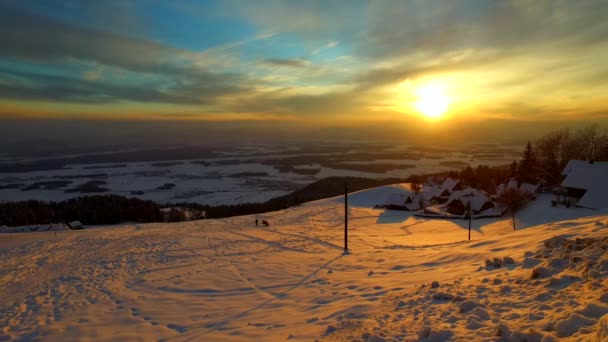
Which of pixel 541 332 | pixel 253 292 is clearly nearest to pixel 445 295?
pixel 541 332

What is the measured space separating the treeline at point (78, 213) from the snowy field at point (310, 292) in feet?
96.3

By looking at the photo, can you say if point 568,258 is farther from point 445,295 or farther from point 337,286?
point 337,286

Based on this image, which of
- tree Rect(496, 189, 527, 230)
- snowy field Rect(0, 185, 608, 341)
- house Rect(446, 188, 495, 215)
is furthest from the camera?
house Rect(446, 188, 495, 215)

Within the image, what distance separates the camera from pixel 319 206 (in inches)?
1748

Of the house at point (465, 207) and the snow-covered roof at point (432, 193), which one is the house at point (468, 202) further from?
the snow-covered roof at point (432, 193)

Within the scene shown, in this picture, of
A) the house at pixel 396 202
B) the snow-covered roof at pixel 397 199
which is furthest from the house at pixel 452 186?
the snow-covered roof at pixel 397 199

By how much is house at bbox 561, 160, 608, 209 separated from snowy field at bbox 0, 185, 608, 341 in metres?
20.4

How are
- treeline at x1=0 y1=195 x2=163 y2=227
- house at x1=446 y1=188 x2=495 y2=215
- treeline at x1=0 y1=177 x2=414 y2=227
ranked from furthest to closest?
treeline at x1=0 y1=177 x2=414 y2=227 → treeline at x1=0 y1=195 x2=163 y2=227 → house at x1=446 y1=188 x2=495 y2=215

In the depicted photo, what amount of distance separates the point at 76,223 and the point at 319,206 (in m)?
31.6

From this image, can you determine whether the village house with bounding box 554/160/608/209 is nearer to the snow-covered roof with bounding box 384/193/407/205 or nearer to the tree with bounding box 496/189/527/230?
the tree with bounding box 496/189/527/230

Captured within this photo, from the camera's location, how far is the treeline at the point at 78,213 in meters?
45.8

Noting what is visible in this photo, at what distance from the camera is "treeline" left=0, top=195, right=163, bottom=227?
1805 inches

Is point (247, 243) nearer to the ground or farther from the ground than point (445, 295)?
nearer to the ground

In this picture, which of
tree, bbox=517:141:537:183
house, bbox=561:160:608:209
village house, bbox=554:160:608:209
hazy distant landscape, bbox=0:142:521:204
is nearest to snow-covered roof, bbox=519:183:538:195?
village house, bbox=554:160:608:209
